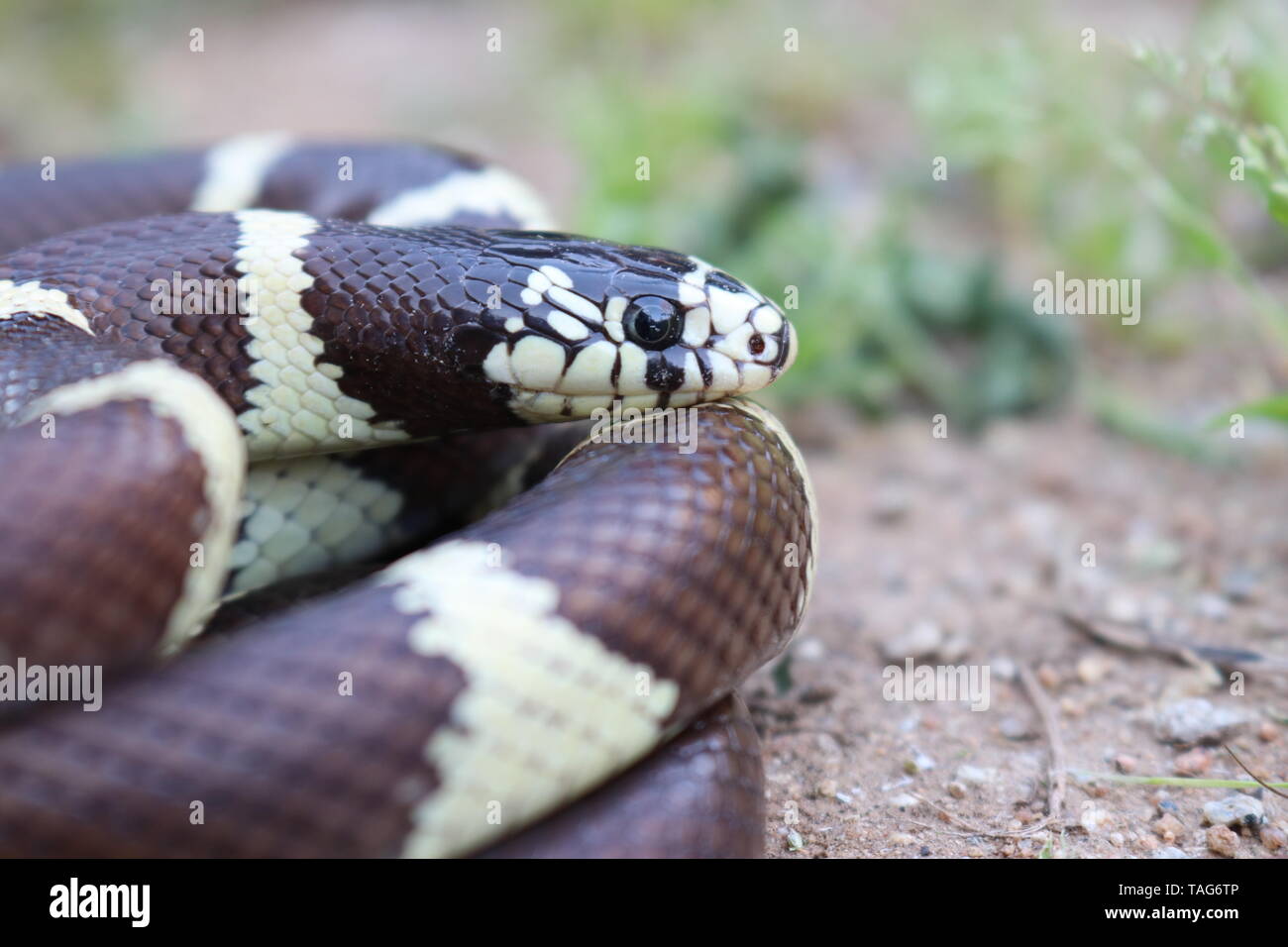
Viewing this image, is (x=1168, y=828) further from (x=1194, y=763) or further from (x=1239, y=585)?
(x=1239, y=585)

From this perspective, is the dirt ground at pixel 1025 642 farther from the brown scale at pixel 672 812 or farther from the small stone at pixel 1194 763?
the brown scale at pixel 672 812

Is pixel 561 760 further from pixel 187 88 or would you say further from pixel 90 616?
pixel 187 88

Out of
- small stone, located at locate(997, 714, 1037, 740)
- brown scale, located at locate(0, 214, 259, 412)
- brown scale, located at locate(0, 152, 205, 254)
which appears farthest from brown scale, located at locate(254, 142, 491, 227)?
small stone, located at locate(997, 714, 1037, 740)

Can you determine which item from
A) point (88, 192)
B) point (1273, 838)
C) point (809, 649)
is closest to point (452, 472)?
point (809, 649)

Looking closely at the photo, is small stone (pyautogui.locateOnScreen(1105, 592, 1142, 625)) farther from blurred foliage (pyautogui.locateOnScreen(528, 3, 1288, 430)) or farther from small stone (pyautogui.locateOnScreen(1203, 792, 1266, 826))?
blurred foliage (pyautogui.locateOnScreen(528, 3, 1288, 430))
